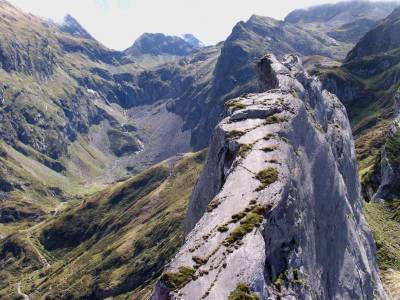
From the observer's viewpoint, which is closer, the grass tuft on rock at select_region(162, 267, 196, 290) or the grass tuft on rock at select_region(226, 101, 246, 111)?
the grass tuft on rock at select_region(162, 267, 196, 290)

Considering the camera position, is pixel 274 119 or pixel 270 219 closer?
pixel 270 219

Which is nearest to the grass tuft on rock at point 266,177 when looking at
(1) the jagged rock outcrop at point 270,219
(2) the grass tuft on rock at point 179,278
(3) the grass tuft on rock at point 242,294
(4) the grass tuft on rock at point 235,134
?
(1) the jagged rock outcrop at point 270,219

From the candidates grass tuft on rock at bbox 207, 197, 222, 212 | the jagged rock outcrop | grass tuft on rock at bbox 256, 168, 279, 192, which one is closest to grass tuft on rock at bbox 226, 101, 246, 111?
the jagged rock outcrop

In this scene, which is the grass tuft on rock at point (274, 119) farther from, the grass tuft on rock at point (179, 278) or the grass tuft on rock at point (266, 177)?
the grass tuft on rock at point (179, 278)

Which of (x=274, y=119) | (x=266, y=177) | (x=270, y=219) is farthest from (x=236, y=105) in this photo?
(x=270, y=219)

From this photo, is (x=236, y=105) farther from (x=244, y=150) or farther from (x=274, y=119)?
(x=244, y=150)

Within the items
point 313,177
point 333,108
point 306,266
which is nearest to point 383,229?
point 333,108

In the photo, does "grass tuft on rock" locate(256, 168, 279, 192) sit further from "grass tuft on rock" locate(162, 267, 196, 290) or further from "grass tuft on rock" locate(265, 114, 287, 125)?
"grass tuft on rock" locate(162, 267, 196, 290)
